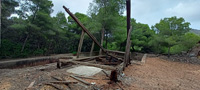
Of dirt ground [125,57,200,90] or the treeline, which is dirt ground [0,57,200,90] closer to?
dirt ground [125,57,200,90]

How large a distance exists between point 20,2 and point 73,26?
6.02 m

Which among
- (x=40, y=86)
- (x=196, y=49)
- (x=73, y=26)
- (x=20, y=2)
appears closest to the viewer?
(x=40, y=86)

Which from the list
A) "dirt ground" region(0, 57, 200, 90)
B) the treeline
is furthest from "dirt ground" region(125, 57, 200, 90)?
the treeline

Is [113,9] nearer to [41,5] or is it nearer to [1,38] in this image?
[41,5]

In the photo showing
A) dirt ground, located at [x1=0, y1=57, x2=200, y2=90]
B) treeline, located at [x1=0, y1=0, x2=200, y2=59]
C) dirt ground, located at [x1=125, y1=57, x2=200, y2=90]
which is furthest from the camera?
treeline, located at [x1=0, y1=0, x2=200, y2=59]

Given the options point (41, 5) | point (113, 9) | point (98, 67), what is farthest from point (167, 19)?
point (41, 5)

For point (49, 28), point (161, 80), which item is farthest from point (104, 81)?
point (49, 28)

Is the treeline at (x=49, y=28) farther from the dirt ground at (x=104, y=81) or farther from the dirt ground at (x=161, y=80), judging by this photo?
the dirt ground at (x=104, y=81)

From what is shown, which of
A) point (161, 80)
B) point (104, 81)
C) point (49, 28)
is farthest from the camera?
point (49, 28)

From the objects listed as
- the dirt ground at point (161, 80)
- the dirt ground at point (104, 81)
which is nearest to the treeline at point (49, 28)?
the dirt ground at point (161, 80)

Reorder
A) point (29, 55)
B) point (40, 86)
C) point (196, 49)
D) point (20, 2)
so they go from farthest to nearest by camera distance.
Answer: point (196, 49) → point (29, 55) → point (20, 2) → point (40, 86)

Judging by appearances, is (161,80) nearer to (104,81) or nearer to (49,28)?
(104,81)

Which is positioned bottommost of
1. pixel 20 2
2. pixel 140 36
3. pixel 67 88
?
pixel 67 88

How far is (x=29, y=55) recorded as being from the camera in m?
9.29
